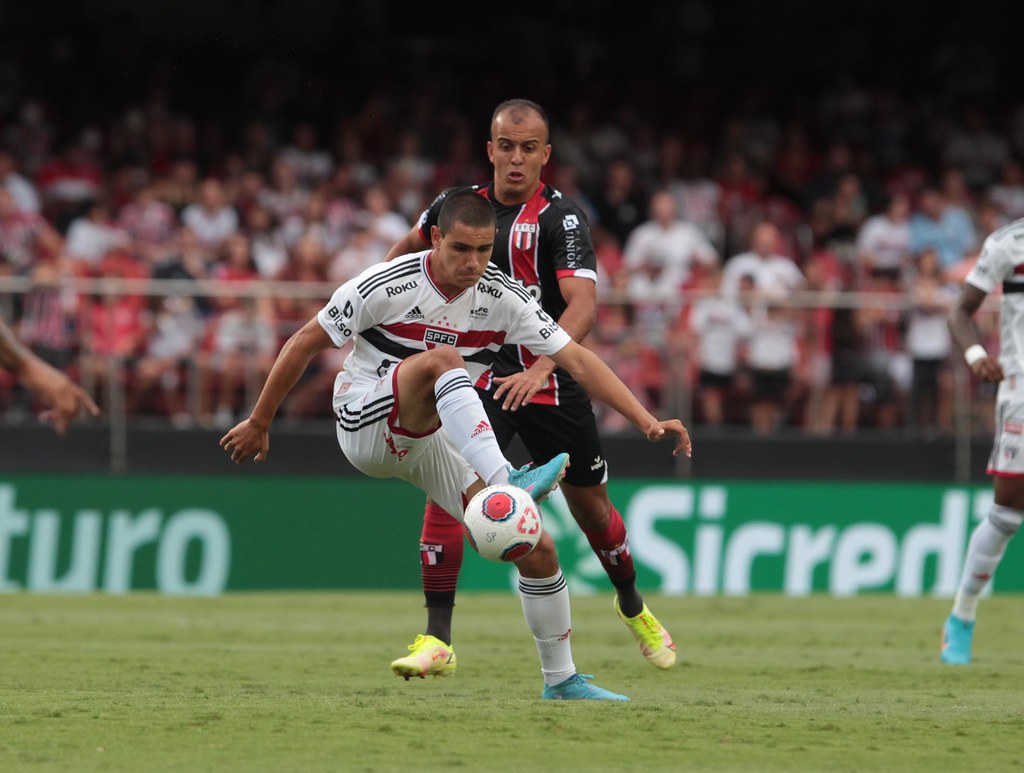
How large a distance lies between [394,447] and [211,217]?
390 inches

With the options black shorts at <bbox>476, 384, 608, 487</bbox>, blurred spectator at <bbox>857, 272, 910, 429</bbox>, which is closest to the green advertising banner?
blurred spectator at <bbox>857, 272, 910, 429</bbox>

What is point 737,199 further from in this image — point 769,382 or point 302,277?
point 302,277

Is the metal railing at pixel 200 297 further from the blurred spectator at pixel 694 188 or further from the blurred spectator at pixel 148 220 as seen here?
the blurred spectator at pixel 694 188

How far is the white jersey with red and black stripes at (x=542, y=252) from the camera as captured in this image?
26.8ft

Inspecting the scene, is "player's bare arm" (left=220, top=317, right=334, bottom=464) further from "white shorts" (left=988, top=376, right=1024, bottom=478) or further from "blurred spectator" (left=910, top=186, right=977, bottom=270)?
"blurred spectator" (left=910, top=186, right=977, bottom=270)

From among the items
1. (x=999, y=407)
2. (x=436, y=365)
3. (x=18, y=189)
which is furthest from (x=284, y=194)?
(x=436, y=365)

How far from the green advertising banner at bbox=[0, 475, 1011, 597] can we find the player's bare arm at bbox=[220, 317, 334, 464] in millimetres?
7375

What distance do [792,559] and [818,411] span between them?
1537 millimetres

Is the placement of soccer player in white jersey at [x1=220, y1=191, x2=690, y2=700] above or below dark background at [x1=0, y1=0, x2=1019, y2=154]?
below

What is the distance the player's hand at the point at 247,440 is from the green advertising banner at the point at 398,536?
7.30 metres

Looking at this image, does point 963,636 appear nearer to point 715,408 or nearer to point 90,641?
point 90,641

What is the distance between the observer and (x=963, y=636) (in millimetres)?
9289

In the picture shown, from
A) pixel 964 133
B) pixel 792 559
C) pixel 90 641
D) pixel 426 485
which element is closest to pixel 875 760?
pixel 426 485

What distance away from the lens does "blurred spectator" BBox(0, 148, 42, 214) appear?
54.4 feet
